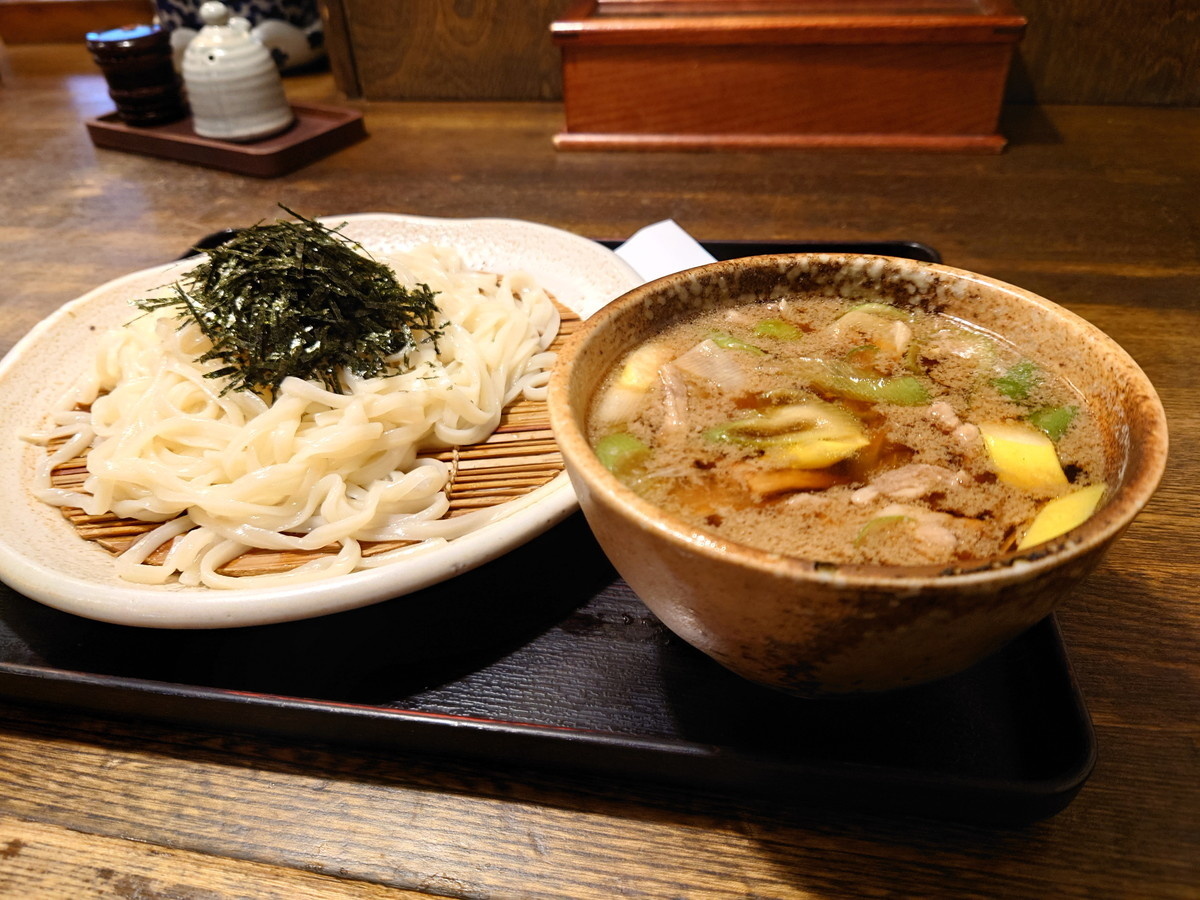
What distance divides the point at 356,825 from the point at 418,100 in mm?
3457

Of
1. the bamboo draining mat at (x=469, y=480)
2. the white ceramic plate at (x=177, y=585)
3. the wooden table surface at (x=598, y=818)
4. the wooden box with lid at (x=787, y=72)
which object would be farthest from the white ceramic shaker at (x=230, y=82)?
the wooden table surface at (x=598, y=818)

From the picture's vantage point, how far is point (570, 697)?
1.07m

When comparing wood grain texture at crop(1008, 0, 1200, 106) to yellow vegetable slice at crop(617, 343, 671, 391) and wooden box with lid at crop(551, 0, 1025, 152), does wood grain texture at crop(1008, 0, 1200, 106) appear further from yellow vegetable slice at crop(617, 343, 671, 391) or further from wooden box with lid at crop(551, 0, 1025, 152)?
yellow vegetable slice at crop(617, 343, 671, 391)

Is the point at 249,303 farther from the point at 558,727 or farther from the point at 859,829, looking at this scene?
the point at 859,829

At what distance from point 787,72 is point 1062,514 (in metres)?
2.36

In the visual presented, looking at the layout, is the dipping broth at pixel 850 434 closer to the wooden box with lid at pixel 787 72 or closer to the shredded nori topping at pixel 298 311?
the shredded nori topping at pixel 298 311

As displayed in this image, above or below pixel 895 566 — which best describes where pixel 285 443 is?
below

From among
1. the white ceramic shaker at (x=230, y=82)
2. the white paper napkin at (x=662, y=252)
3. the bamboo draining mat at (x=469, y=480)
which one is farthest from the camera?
the white ceramic shaker at (x=230, y=82)

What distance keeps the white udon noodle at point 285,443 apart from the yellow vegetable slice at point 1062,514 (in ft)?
2.45

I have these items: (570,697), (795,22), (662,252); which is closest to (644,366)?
(570,697)

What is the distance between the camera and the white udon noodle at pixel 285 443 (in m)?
1.30

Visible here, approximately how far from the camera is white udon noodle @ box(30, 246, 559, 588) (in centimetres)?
130

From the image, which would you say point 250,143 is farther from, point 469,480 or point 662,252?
point 469,480

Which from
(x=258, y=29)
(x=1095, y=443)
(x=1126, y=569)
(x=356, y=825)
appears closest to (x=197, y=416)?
(x=356, y=825)
